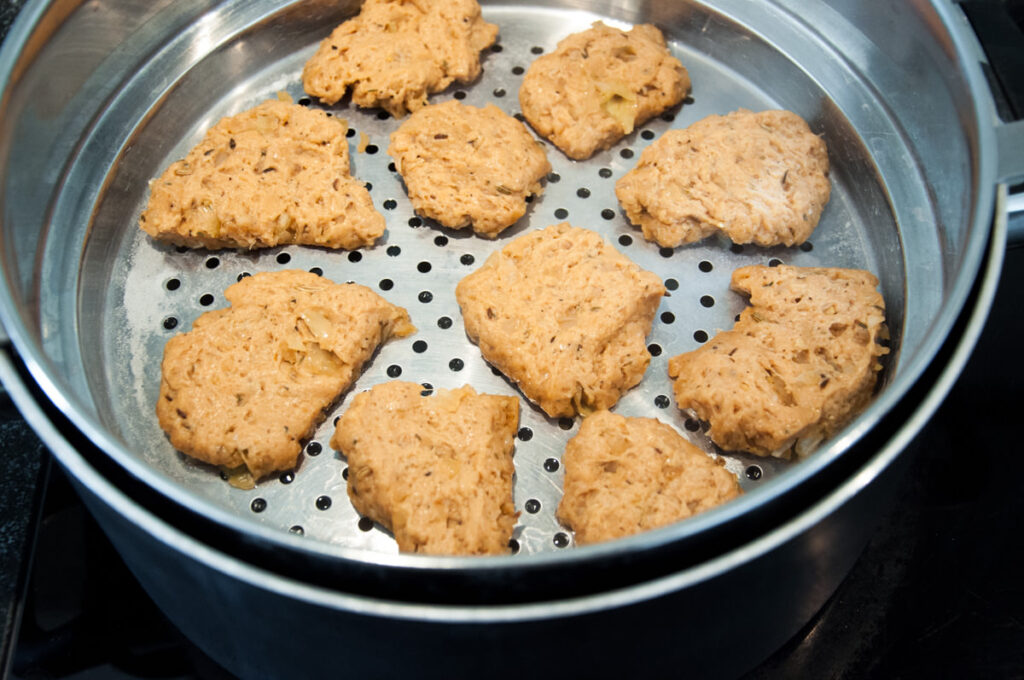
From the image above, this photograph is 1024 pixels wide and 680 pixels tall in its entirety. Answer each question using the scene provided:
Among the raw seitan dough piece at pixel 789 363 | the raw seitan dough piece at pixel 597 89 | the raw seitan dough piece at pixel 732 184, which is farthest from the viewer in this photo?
the raw seitan dough piece at pixel 597 89

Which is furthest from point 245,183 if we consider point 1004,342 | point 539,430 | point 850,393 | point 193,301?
point 1004,342

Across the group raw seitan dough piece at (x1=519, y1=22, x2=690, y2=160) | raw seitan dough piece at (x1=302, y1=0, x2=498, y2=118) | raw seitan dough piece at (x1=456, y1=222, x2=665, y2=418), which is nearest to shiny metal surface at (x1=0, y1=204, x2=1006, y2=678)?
raw seitan dough piece at (x1=456, y1=222, x2=665, y2=418)

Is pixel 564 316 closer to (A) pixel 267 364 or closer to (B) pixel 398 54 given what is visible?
(A) pixel 267 364

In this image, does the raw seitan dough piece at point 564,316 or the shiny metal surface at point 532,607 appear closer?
the shiny metal surface at point 532,607

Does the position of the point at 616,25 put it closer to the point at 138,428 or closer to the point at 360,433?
the point at 360,433

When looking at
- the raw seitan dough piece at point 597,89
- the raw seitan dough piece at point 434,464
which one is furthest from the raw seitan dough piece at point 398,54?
the raw seitan dough piece at point 434,464

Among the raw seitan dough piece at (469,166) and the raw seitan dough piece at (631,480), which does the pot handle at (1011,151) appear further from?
the raw seitan dough piece at (469,166)

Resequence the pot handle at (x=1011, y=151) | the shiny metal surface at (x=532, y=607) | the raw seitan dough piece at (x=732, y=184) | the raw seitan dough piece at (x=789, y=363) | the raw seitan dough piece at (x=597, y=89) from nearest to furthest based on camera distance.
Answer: the shiny metal surface at (x=532, y=607) < the pot handle at (x=1011, y=151) < the raw seitan dough piece at (x=789, y=363) < the raw seitan dough piece at (x=732, y=184) < the raw seitan dough piece at (x=597, y=89)

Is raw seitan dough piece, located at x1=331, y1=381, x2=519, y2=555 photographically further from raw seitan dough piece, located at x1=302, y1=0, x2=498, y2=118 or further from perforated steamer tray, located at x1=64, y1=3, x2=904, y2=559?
raw seitan dough piece, located at x1=302, y1=0, x2=498, y2=118

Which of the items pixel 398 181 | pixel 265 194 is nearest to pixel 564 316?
pixel 398 181
